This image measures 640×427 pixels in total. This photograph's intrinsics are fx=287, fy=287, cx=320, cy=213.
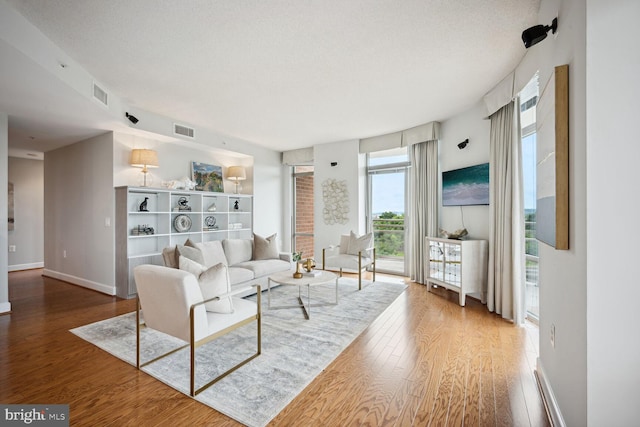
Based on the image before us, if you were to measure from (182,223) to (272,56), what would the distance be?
353cm

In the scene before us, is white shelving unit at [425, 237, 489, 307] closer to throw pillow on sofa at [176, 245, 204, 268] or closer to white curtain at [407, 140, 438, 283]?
white curtain at [407, 140, 438, 283]

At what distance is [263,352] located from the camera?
2.50 metres

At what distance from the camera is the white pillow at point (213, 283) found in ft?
7.22

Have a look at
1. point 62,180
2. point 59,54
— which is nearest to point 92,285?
point 62,180

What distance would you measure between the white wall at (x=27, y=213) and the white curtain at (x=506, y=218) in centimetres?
918

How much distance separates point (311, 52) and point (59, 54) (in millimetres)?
2332

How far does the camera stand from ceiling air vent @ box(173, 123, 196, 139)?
15.7ft

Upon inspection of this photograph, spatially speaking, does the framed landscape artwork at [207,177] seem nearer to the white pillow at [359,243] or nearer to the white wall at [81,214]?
the white wall at [81,214]

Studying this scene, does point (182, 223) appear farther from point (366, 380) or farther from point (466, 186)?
point (466, 186)

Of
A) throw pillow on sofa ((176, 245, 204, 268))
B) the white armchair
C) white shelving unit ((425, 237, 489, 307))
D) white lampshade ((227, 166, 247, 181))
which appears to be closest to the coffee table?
throw pillow on sofa ((176, 245, 204, 268))

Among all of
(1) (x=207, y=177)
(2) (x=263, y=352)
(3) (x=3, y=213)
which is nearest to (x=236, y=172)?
(1) (x=207, y=177)

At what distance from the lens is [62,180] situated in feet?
17.2

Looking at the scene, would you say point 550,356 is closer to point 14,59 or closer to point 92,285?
point 14,59

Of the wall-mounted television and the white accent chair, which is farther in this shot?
the wall-mounted television
